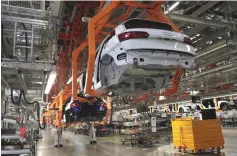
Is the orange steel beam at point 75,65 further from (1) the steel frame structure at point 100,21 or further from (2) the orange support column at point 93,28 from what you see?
(2) the orange support column at point 93,28

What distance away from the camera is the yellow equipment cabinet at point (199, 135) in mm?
8195

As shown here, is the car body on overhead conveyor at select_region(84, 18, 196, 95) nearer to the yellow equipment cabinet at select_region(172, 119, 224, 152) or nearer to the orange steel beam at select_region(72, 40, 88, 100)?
the orange steel beam at select_region(72, 40, 88, 100)

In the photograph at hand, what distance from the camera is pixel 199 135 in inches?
326

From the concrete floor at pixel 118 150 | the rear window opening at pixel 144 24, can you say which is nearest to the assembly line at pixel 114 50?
the rear window opening at pixel 144 24

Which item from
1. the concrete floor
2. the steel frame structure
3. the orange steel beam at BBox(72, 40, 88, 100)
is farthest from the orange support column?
the concrete floor

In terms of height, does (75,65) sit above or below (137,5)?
below

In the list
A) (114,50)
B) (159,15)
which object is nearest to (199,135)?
(159,15)

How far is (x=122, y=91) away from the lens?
193 inches

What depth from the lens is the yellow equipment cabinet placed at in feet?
26.9

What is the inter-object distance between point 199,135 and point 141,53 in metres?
5.76

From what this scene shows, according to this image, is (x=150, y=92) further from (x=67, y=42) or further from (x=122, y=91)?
(x=67, y=42)

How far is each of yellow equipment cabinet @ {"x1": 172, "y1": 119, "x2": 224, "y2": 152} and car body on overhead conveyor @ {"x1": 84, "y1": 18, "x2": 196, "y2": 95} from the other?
4.52 metres

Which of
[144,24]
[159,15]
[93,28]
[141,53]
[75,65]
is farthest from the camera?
[75,65]

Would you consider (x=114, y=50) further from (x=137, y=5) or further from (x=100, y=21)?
(x=137, y=5)
